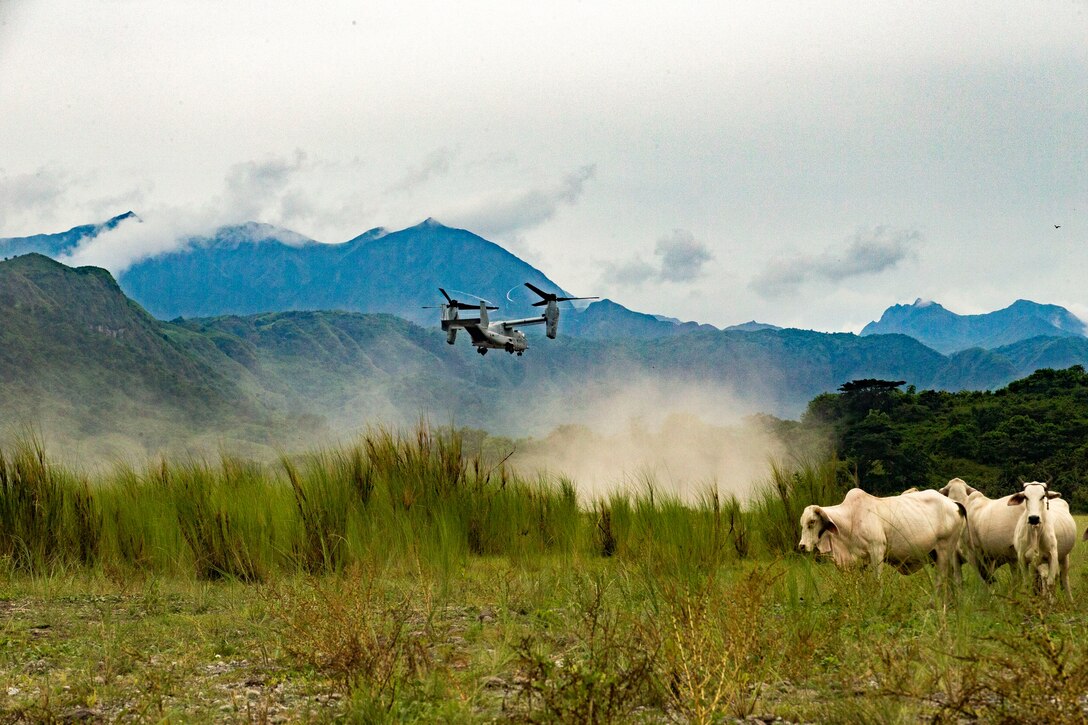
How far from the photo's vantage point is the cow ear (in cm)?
874

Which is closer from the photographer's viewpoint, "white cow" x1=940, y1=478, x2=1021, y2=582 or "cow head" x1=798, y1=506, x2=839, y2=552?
"cow head" x1=798, y1=506, x2=839, y2=552

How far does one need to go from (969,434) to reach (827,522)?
42.2 metres

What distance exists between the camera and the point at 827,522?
884cm

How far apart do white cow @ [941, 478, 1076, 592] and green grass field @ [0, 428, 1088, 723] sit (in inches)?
14.6

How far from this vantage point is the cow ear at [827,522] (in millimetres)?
8742

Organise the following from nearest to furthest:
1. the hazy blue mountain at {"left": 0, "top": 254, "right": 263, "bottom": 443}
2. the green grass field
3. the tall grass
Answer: the green grass field
the tall grass
the hazy blue mountain at {"left": 0, "top": 254, "right": 263, "bottom": 443}

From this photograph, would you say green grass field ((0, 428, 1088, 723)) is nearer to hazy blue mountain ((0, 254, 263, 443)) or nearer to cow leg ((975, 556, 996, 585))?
cow leg ((975, 556, 996, 585))

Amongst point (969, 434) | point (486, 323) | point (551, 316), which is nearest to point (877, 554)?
point (551, 316)

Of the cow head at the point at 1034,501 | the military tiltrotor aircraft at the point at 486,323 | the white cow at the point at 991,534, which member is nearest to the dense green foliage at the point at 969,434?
the military tiltrotor aircraft at the point at 486,323

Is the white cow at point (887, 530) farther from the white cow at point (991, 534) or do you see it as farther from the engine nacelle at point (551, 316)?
the engine nacelle at point (551, 316)

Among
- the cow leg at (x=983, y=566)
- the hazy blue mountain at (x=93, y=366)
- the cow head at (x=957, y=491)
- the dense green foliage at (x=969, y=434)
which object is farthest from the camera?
the hazy blue mountain at (x=93, y=366)

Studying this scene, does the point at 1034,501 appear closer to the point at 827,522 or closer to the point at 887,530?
the point at 887,530

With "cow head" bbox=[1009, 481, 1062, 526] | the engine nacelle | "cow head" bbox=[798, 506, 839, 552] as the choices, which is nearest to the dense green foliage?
the engine nacelle

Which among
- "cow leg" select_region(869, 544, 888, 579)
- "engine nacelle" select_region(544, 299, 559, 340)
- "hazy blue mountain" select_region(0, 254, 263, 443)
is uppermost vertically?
"hazy blue mountain" select_region(0, 254, 263, 443)
